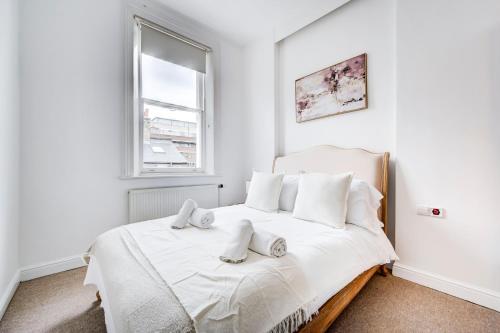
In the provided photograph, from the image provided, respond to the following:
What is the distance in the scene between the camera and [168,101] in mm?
2869

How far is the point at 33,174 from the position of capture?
77.0 inches

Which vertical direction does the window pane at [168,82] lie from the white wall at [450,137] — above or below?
above

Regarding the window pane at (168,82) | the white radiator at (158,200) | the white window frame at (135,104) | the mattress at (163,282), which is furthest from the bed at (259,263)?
the window pane at (168,82)

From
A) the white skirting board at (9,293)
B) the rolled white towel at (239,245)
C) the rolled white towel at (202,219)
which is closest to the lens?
the rolled white towel at (239,245)

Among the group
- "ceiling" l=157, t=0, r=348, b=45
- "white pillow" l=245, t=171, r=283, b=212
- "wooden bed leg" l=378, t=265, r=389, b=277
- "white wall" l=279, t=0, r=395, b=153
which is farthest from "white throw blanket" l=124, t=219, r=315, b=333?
"ceiling" l=157, t=0, r=348, b=45

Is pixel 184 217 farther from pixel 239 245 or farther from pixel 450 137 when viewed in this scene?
pixel 450 137

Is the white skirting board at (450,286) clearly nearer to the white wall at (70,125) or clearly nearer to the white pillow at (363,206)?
the white pillow at (363,206)

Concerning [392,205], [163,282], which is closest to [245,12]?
[392,205]

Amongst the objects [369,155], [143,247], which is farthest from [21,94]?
[369,155]

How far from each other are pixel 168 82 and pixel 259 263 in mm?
2684

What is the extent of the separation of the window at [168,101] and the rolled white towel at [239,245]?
1.82m

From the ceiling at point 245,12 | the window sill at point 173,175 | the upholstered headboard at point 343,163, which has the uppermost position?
the ceiling at point 245,12

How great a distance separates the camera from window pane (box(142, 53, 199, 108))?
2703mm

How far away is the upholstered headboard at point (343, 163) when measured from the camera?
202 centimetres
